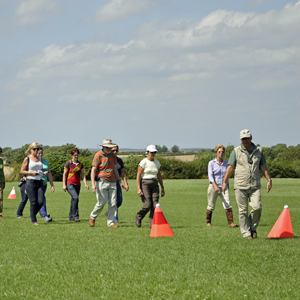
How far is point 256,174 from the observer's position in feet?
31.9

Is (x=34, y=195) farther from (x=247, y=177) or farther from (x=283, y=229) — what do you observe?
(x=283, y=229)

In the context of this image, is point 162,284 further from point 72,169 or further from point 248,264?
point 72,169

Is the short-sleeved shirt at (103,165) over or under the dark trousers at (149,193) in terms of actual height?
over

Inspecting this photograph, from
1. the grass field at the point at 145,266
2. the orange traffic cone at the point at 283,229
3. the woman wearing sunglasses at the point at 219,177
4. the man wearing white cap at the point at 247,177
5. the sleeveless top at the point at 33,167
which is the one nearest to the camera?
the grass field at the point at 145,266

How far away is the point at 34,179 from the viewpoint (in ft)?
40.5

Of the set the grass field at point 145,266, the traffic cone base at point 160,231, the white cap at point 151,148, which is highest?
the white cap at point 151,148

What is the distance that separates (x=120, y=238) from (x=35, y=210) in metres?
3.50

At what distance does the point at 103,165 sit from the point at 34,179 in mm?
2021

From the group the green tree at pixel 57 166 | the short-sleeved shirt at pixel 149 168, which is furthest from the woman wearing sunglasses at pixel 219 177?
the green tree at pixel 57 166

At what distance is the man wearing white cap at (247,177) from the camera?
9.64 meters

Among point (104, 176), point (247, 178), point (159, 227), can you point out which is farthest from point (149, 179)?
point (247, 178)

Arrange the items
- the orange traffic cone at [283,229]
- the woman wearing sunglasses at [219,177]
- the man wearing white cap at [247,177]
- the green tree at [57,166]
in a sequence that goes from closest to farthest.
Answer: the man wearing white cap at [247,177] → the orange traffic cone at [283,229] → the woman wearing sunglasses at [219,177] → the green tree at [57,166]

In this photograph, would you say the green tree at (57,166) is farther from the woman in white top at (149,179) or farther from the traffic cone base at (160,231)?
the traffic cone base at (160,231)

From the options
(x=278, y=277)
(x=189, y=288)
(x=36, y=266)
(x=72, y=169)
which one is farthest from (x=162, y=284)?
(x=72, y=169)
